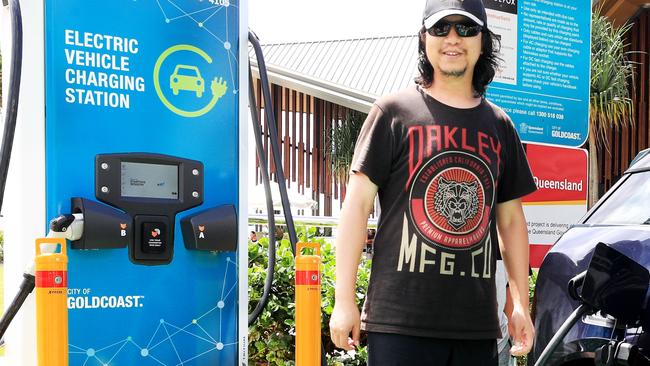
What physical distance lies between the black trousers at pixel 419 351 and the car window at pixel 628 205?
3.22ft

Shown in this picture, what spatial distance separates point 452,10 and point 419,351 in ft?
3.31

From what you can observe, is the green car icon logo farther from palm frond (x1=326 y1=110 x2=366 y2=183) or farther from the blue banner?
palm frond (x1=326 y1=110 x2=366 y2=183)

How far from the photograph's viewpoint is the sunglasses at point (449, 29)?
2.45 metres

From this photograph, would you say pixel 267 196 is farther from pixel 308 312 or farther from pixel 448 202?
pixel 448 202

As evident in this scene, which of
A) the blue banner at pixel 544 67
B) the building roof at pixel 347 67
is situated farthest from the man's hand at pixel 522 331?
the building roof at pixel 347 67

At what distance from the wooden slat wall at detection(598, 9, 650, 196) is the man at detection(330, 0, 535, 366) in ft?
54.1

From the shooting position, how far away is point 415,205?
235 centimetres

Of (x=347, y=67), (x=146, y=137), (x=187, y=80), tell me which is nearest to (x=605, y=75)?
(x=347, y=67)

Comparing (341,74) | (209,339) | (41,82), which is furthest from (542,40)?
(341,74)

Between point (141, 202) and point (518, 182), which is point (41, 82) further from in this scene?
point (518, 182)

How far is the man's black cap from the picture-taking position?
2.42 meters

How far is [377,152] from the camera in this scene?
2.38 meters

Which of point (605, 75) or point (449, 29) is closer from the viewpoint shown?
point (449, 29)

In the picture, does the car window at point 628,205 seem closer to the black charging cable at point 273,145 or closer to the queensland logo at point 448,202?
the queensland logo at point 448,202
